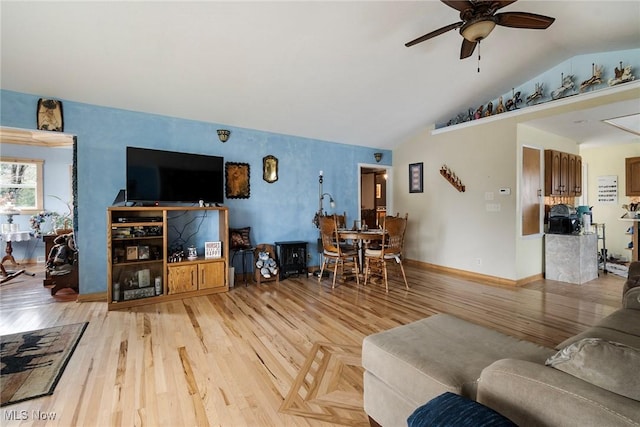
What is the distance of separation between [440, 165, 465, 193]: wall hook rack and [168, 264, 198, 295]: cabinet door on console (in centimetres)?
432

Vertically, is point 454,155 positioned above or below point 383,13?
below

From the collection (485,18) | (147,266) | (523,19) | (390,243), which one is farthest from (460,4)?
(147,266)

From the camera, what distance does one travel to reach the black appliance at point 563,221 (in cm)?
449

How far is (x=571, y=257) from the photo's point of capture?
172 inches

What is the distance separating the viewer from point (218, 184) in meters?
4.08

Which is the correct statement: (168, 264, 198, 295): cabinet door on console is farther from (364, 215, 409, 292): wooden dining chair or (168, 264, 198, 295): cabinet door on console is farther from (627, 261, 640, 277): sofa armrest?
(627, 261, 640, 277): sofa armrest

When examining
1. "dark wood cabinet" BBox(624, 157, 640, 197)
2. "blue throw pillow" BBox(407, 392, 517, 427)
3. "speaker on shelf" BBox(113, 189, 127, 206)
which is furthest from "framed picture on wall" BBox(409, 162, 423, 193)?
"blue throw pillow" BBox(407, 392, 517, 427)

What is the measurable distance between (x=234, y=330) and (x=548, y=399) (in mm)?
2464

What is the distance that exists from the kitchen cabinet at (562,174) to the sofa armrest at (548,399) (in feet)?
16.2

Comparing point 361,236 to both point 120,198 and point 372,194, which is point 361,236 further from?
point 372,194

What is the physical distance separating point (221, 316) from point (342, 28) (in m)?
3.22

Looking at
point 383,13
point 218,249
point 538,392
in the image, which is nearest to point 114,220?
point 218,249

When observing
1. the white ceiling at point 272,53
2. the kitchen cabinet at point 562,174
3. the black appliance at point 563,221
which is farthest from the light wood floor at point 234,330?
the white ceiling at point 272,53

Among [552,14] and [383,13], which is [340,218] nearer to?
[383,13]
